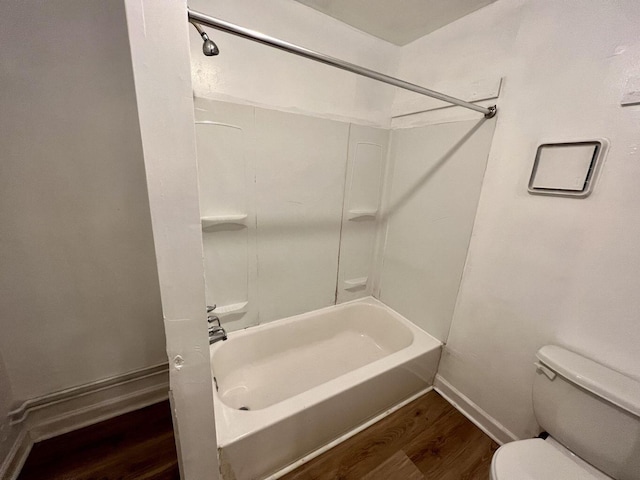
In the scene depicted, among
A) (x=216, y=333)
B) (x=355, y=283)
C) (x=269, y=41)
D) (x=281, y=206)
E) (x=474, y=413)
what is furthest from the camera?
(x=355, y=283)

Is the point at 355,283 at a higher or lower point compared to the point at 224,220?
lower

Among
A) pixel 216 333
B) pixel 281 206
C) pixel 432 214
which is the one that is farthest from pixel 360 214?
pixel 216 333

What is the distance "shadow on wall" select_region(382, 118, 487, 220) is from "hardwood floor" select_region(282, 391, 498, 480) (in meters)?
1.36

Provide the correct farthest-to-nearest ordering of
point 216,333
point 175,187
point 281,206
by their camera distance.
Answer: point 281,206
point 216,333
point 175,187

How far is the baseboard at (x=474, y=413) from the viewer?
4.27 feet

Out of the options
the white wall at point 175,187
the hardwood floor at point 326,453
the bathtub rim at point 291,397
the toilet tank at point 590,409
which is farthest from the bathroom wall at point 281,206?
the toilet tank at point 590,409

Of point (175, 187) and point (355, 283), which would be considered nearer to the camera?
point (175, 187)

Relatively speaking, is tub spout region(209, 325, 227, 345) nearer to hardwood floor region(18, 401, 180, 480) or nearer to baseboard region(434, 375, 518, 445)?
hardwood floor region(18, 401, 180, 480)

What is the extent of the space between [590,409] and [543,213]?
78cm

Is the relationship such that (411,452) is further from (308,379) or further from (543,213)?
(543,213)

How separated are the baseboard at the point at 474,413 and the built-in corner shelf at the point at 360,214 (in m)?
1.23

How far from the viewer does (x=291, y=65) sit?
4.55 feet

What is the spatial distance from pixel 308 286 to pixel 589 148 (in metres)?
1.60

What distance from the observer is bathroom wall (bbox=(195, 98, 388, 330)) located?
4.32 feet
